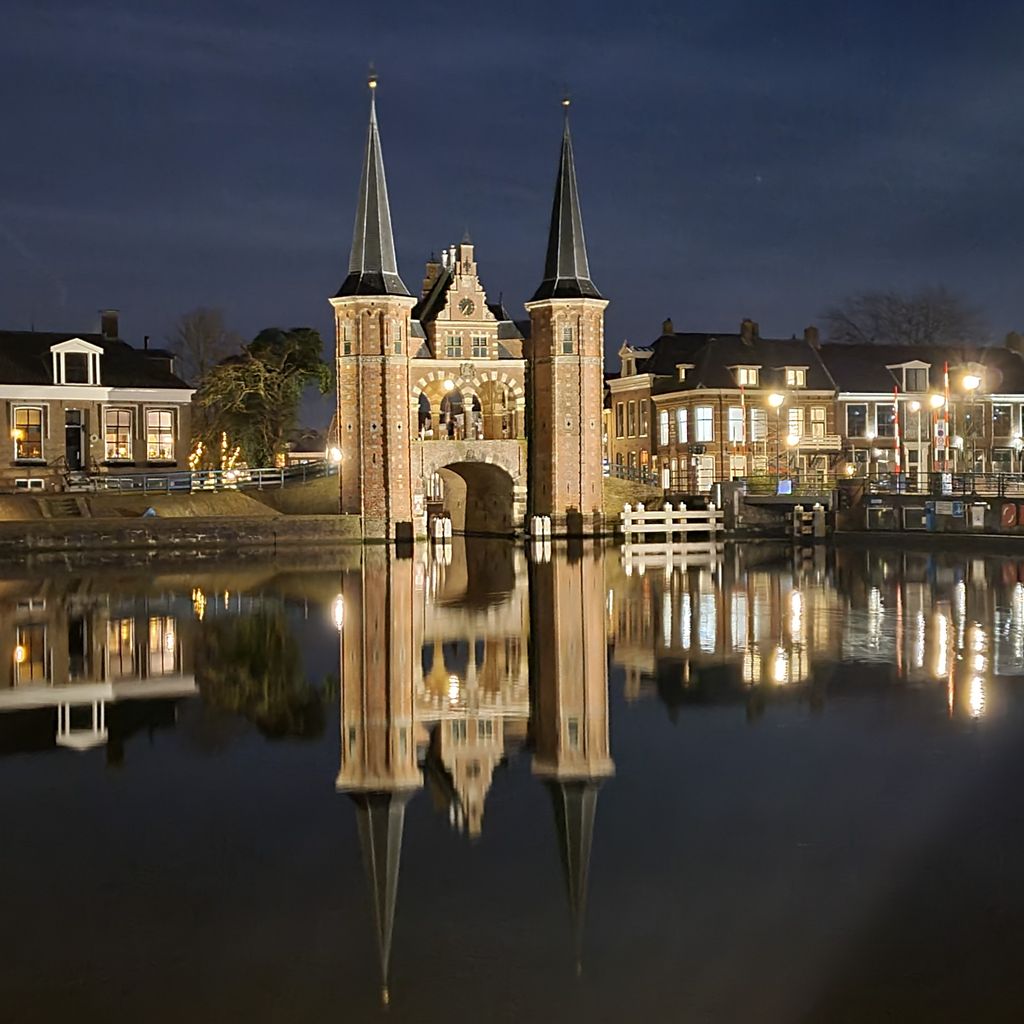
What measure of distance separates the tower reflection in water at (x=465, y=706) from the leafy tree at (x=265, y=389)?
30.5 meters

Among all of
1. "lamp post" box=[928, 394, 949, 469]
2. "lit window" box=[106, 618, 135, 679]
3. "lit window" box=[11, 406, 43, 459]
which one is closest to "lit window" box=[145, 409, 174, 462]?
"lit window" box=[11, 406, 43, 459]

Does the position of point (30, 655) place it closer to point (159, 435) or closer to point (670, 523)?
point (670, 523)

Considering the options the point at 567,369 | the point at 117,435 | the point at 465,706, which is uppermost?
the point at 567,369

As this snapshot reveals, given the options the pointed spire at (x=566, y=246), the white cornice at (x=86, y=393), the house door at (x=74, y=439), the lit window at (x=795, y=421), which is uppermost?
the pointed spire at (x=566, y=246)

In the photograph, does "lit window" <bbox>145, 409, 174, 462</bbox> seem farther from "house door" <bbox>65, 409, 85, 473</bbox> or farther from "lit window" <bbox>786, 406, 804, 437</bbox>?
"lit window" <bbox>786, 406, 804, 437</bbox>

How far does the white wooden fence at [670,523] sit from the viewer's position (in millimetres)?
52219

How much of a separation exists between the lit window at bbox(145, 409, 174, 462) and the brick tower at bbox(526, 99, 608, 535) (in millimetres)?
15915

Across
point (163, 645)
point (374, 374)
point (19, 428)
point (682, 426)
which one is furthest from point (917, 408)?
point (163, 645)

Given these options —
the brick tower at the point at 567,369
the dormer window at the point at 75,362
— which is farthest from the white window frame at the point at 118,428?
the brick tower at the point at 567,369

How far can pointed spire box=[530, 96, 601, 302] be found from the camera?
176ft

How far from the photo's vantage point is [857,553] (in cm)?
4509

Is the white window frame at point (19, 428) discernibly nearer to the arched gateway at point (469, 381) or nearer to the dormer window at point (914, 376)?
the arched gateway at point (469, 381)

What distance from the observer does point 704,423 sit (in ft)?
213

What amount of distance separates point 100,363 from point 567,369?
782 inches
